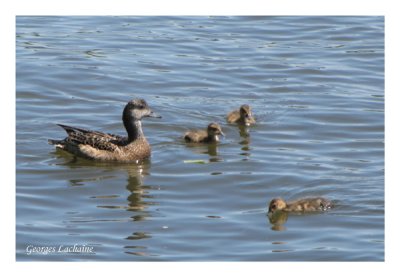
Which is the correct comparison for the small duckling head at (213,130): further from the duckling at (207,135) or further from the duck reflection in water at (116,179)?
the duck reflection in water at (116,179)

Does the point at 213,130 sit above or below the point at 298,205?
above

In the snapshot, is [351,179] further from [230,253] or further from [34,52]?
[34,52]

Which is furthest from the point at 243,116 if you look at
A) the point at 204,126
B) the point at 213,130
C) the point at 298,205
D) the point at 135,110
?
the point at 298,205

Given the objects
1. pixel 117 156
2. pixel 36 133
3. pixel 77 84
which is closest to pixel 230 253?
pixel 117 156

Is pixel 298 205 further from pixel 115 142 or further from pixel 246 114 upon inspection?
pixel 246 114

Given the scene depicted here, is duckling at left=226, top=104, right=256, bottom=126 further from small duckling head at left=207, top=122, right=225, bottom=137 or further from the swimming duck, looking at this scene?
the swimming duck

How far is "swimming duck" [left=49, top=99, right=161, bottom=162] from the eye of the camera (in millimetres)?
13055

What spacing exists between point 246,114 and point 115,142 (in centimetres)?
210

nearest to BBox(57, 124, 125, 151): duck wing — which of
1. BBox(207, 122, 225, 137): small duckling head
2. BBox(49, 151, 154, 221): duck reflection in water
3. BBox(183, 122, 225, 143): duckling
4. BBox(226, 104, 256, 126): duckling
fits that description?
BBox(49, 151, 154, 221): duck reflection in water

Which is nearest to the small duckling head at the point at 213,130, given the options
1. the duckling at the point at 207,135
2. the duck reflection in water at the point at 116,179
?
the duckling at the point at 207,135

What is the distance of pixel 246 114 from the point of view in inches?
567

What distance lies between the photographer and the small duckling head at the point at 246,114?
14.4 meters

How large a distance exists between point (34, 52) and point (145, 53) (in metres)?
1.88

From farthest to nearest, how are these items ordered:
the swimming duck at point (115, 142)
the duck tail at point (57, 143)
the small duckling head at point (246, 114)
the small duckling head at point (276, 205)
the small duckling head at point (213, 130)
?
1. the small duckling head at point (246, 114)
2. the small duckling head at point (213, 130)
3. the duck tail at point (57, 143)
4. the swimming duck at point (115, 142)
5. the small duckling head at point (276, 205)
